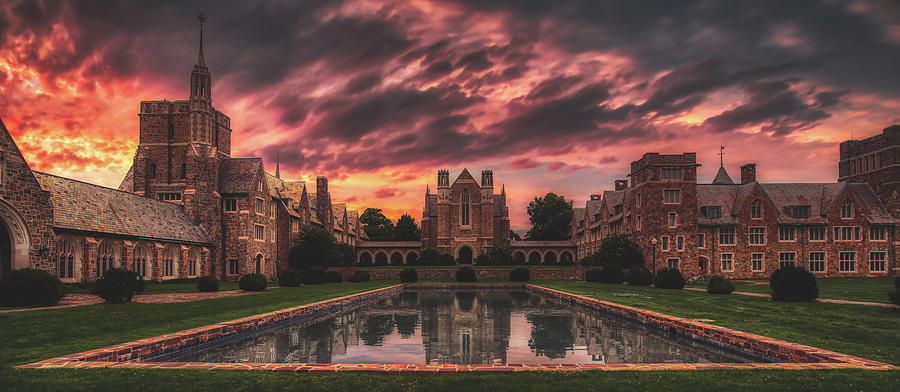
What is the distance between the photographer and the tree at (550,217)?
300ft

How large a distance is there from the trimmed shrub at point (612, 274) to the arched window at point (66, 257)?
116ft

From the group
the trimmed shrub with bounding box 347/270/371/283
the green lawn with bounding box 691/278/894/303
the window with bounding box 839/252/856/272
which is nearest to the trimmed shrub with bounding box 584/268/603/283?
the green lawn with bounding box 691/278/894/303

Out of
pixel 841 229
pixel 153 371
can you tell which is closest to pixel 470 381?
pixel 153 371

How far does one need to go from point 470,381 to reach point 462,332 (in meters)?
8.47

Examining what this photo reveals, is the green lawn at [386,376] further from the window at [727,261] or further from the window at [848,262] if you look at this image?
the window at [848,262]

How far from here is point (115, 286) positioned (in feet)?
67.3

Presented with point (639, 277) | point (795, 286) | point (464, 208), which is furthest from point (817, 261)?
point (464, 208)

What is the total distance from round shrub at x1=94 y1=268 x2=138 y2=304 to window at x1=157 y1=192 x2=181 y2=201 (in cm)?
2891

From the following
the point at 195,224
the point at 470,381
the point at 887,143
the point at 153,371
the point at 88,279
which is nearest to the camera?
the point at 470,381

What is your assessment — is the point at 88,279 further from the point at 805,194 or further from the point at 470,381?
the point at 805,194

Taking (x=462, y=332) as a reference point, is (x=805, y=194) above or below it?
above

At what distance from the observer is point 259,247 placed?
161 feet

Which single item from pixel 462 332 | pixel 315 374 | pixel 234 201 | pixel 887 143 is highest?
pixel 887 143

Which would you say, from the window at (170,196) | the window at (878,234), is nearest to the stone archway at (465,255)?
the window at (170,196)
